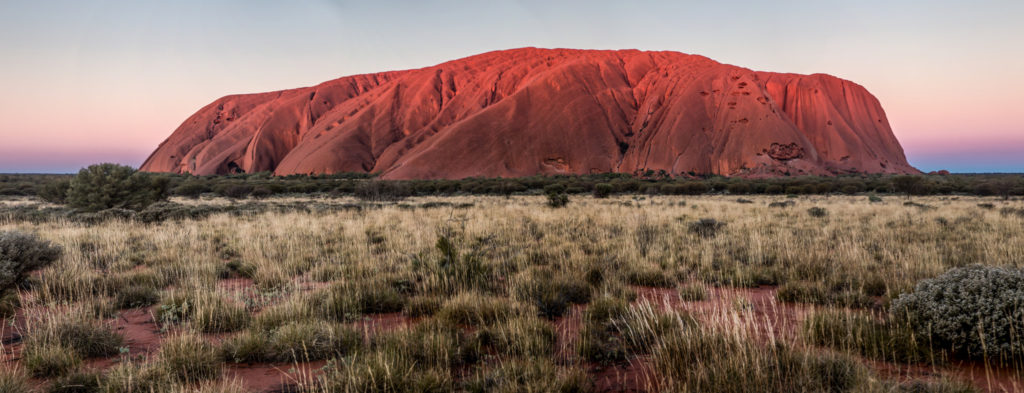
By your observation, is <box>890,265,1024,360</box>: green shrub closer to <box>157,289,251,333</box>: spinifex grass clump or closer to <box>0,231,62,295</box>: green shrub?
<box>157,289,251,333</box>: spinifex grass clump

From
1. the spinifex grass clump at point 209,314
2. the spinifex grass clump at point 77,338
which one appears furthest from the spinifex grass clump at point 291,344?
the spinifex grass clump at point 77,338

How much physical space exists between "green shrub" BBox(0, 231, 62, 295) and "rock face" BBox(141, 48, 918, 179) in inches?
2630

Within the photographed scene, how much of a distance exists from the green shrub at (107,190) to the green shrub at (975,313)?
22442mm

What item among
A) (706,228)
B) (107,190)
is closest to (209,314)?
(706,228)

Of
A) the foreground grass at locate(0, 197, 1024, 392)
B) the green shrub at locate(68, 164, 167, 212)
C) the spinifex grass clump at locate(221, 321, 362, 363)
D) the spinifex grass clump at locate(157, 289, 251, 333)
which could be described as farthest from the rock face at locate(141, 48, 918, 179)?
the spinifex grass clump at locate(221, 321, 362, 363)

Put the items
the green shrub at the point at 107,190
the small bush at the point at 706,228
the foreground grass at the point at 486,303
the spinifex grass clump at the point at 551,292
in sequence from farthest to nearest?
the green shrub at the point at 107,190
the small bush at the point at 706,228
the spinifex grass clump at the point at 551,292
the foreground grass at the point at 486,303

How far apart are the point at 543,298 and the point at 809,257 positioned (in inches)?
192

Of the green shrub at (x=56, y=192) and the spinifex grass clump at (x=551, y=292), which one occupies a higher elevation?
the green shrub at (x=56, y=192)

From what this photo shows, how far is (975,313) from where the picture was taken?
10.9 ft

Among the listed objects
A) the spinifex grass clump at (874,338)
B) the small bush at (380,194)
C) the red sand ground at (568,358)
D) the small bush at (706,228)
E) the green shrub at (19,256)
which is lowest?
the red sand ground at (568,358)

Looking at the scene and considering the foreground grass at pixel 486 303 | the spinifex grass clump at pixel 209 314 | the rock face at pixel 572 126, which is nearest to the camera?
the foreground grass at pixel 486 303

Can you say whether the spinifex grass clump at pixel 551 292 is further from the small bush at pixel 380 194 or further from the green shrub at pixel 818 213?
the small bush at pixel 380 194

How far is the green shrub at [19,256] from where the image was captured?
201 inches

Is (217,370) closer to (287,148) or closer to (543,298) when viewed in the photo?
(543,298)
